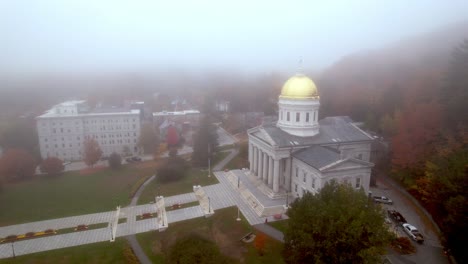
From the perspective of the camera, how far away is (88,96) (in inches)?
2965

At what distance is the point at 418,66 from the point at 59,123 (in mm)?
74949

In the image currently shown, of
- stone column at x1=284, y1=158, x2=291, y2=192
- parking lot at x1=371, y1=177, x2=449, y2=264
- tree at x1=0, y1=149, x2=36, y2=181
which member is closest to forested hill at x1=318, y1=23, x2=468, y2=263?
parking lot at x1=371, y1=177, x2=449, y2=264

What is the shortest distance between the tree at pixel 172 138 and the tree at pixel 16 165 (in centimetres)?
2293

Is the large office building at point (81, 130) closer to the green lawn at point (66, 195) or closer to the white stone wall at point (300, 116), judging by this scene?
the green lawn at point (66, 195)

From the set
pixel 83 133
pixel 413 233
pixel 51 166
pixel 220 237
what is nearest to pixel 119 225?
pixel 220 237

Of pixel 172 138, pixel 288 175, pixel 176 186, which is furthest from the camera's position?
pixel 172 138

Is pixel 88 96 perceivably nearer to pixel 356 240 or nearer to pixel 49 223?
pixel 49 223

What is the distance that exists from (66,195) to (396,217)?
135 feet

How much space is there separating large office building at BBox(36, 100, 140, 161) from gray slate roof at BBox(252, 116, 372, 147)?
94.4ft

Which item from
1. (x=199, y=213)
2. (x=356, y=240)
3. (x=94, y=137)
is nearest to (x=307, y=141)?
(x=199, y=213)

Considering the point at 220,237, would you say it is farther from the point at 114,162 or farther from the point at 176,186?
the point at 114,162

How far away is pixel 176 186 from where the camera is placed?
43.8 metres

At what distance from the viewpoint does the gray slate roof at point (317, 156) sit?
33.7 m

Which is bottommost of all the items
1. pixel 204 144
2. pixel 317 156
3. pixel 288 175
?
pixel 288 175
